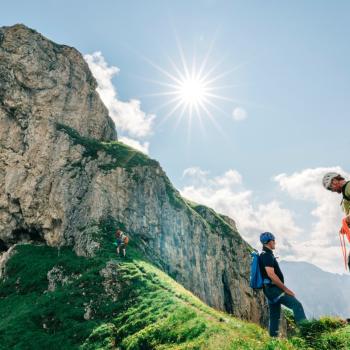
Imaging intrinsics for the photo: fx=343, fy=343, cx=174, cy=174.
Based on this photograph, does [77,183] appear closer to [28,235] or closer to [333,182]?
[28,235]

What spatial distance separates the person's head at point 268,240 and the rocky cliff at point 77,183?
2885 centimetres

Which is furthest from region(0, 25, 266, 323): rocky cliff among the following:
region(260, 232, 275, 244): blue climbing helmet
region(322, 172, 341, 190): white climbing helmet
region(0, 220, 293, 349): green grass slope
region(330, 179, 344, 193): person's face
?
region(330, 179, 344, 193): person's face

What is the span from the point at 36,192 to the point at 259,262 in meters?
45.8

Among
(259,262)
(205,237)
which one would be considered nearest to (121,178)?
(205,237)

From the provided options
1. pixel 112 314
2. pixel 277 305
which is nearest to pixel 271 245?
pixel 277 305

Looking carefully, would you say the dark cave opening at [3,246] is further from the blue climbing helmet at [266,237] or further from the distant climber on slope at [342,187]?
the distant climber on slope at [342,187]

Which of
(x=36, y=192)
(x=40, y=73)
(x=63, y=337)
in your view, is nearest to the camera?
(x=63, y=337)

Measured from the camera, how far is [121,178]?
169 feet

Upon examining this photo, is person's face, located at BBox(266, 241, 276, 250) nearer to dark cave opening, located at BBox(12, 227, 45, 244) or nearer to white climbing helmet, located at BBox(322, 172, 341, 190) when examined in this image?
white climbing helmet, located at BBox(322, 172, 341, 190)

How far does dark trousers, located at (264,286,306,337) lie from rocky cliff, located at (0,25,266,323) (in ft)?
94.9

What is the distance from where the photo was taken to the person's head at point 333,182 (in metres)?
8.70

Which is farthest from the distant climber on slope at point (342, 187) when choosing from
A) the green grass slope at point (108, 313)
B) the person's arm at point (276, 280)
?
the green grass slope at point (108, 313)

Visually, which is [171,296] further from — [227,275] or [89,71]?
[89,71]

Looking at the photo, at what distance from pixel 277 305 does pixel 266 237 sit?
2.02 m
